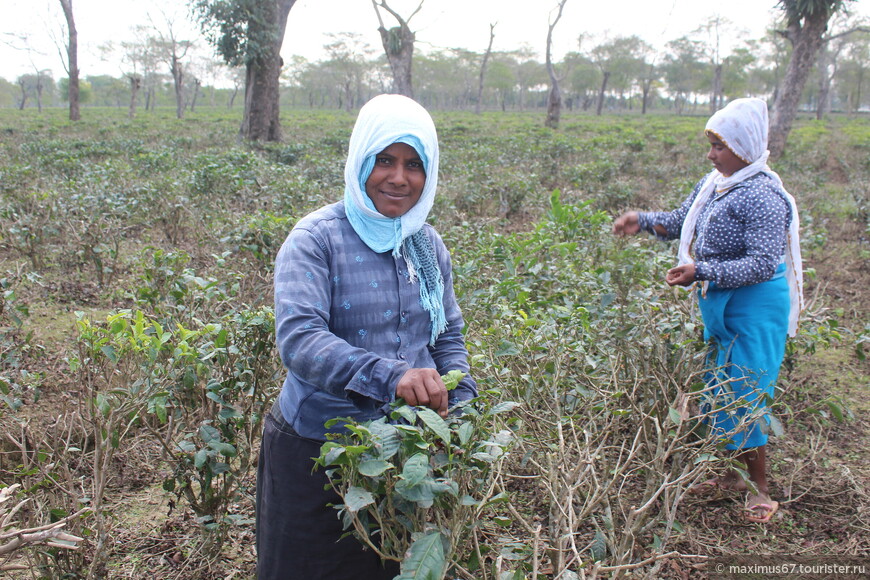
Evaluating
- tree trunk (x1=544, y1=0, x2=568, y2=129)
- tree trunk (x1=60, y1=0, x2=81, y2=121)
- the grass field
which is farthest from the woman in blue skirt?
tree trunk (x1=60, y1=0, x2=81, y2=121)

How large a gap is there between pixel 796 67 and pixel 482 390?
13866mm

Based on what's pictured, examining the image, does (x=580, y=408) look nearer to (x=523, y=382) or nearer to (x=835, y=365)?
(x=523, y=382)

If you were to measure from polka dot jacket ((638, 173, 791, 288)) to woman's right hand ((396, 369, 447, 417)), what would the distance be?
134 cm

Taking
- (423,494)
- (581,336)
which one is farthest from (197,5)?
(423,494)

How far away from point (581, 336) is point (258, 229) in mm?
2078

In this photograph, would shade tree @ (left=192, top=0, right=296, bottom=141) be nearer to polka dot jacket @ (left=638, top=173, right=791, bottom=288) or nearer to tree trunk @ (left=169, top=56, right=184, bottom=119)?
polka dot jacket @ (left=638, top=173, right=791, bottom=288)

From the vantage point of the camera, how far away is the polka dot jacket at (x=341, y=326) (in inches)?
46.9

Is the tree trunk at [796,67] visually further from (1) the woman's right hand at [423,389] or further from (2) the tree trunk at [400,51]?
(1) the woman's right hand at [423,389]

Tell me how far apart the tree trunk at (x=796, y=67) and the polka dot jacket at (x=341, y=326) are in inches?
538

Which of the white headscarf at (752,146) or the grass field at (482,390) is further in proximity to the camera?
the white headscarf at (752,146)

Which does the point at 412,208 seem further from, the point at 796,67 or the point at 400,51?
the point at 400,51

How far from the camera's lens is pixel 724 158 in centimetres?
222

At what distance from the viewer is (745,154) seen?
7.15 ft

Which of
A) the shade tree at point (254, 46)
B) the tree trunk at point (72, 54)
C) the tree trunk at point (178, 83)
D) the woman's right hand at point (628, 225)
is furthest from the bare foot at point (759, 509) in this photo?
the tree trunk at point (178, 83)
